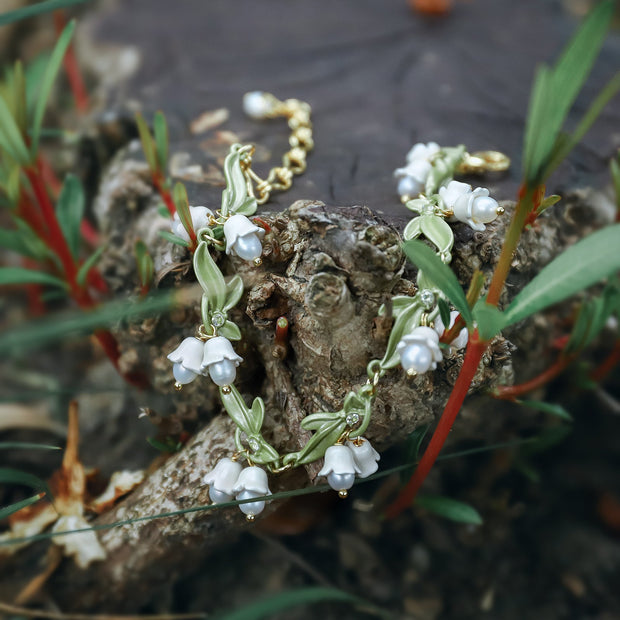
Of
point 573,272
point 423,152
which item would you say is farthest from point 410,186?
point 573,272

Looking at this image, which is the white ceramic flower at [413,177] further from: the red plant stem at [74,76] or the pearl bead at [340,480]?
the red plant stem at [74,76]

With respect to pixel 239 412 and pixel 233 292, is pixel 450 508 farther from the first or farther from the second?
pixel 233 292

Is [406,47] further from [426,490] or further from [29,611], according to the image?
[29,611]

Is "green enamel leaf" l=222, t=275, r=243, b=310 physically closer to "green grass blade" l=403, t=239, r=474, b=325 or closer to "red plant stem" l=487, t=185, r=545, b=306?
"green grass blade" l=403, t=239, r=474, b=325

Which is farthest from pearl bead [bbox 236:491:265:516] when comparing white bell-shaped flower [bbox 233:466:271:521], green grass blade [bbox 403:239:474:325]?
green grass blade [bbox 403:239:474:325]

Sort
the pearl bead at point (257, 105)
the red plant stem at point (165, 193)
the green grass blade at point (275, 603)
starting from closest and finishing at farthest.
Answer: the green grass blade at point (275, 603) < the red plant stem at point (165, 193) < the pearl bead at point (257, 105)

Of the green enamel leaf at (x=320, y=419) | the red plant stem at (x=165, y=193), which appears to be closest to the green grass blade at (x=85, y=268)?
the red plant stem at (x=165, y=193)
